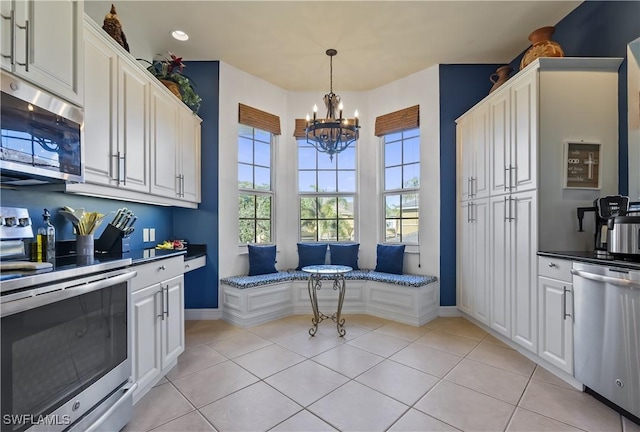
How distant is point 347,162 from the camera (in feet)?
14.5

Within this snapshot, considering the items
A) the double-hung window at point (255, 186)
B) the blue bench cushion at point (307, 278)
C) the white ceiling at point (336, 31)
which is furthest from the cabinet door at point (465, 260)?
the double-hung window at point (255, 186)

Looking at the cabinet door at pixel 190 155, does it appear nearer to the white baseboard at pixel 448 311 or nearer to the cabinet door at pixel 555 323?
the white baseboard at pixel 448 311

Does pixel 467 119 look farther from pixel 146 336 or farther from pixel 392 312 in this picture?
pixel 146 336

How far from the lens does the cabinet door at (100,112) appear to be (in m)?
1.84

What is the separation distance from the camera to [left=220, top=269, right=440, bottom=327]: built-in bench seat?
3.37m

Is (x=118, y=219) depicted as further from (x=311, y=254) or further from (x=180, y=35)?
(x=311, y=254)

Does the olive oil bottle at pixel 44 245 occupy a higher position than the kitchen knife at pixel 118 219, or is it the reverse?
the kitchen knife at pixel 118 219

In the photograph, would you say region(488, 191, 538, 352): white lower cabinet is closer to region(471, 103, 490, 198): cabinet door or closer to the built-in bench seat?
region(471, 103, 490, 198): cabinet door

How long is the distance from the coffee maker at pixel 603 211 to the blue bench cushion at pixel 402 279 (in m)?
1.54

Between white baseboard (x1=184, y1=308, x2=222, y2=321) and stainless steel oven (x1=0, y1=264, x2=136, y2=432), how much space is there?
1873 mm

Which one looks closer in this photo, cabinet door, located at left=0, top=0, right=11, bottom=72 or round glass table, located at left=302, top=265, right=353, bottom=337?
cabinet door, located at left=0, top=0, right=11, bottom=72

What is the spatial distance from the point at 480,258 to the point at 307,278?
1990 mm

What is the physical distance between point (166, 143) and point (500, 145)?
3.21m

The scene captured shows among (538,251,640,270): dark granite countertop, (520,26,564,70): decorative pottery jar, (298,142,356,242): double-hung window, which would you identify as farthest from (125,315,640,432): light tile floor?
(520,26,564,70): decorative pottery jar
